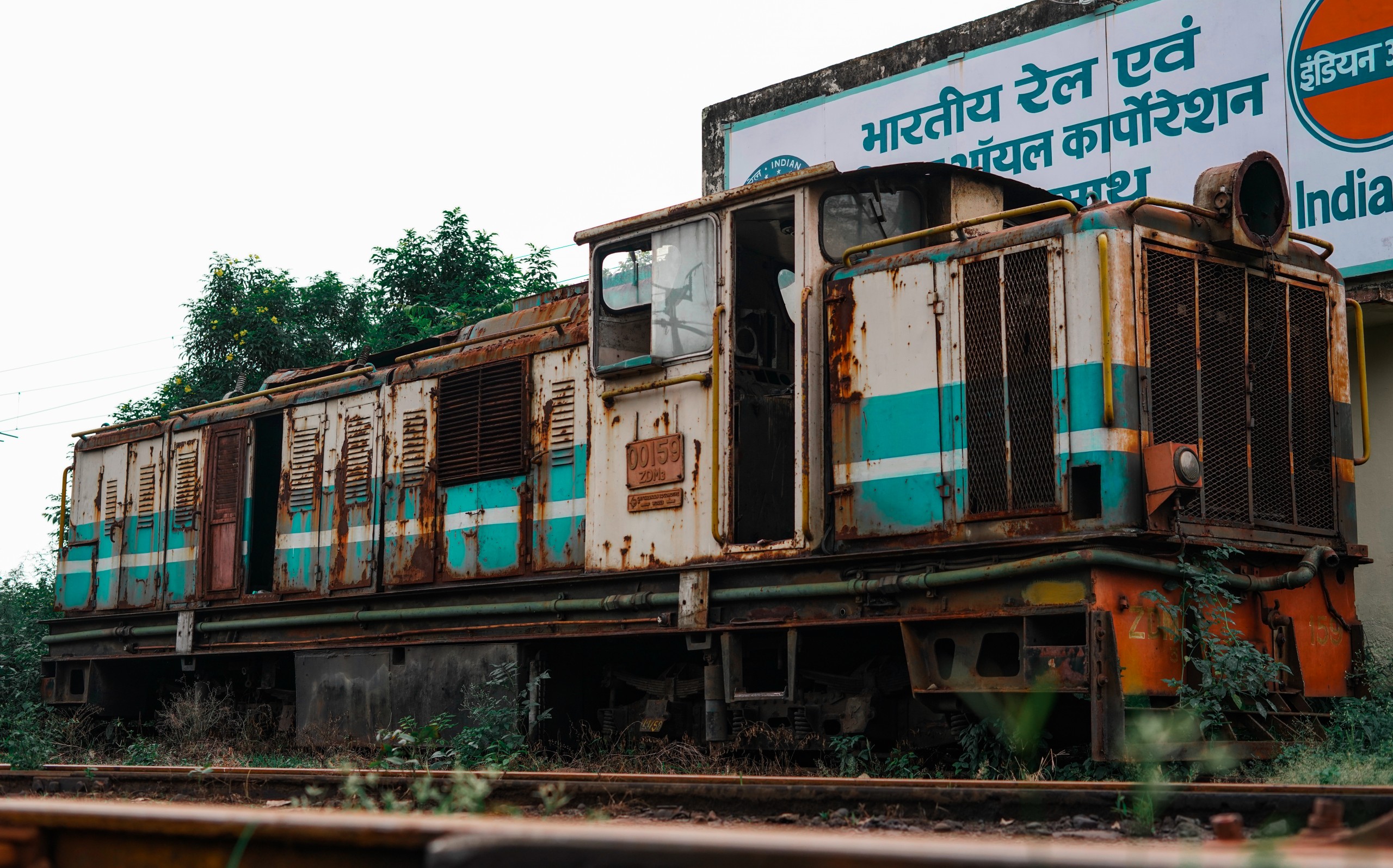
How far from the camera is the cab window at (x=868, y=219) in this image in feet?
27.0

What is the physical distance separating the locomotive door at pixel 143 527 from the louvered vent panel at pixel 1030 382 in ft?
30.8

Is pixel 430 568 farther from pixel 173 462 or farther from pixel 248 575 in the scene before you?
pixel 173 462

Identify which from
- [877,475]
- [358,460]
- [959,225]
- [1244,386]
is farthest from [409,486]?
[1244,386]

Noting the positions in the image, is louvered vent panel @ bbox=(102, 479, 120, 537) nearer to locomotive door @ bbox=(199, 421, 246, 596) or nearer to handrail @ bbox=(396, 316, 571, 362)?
locomotive door @ bbox=(199, 421, 246, 596)

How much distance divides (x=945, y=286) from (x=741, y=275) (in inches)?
63.5

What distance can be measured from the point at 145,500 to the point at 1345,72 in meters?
12.1

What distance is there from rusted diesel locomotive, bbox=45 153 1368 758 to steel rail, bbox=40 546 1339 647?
3cm

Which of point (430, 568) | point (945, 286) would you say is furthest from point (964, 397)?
point (430, 568)

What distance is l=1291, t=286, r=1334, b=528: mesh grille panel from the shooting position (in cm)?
808

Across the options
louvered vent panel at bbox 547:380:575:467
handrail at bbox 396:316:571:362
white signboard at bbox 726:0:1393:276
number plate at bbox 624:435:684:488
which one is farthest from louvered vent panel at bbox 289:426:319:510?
white signboard at bbox 726:0:1393:276

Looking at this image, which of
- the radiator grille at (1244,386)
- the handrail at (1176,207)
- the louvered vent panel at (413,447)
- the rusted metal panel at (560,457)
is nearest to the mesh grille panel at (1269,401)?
the radiator grille at (1244,386)

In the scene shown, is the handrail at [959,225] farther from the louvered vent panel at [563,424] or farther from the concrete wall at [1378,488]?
the concrete wall at [1378,488]

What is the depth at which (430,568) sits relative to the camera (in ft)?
34.2

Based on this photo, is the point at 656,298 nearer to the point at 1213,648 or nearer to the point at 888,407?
the point at 888,407
